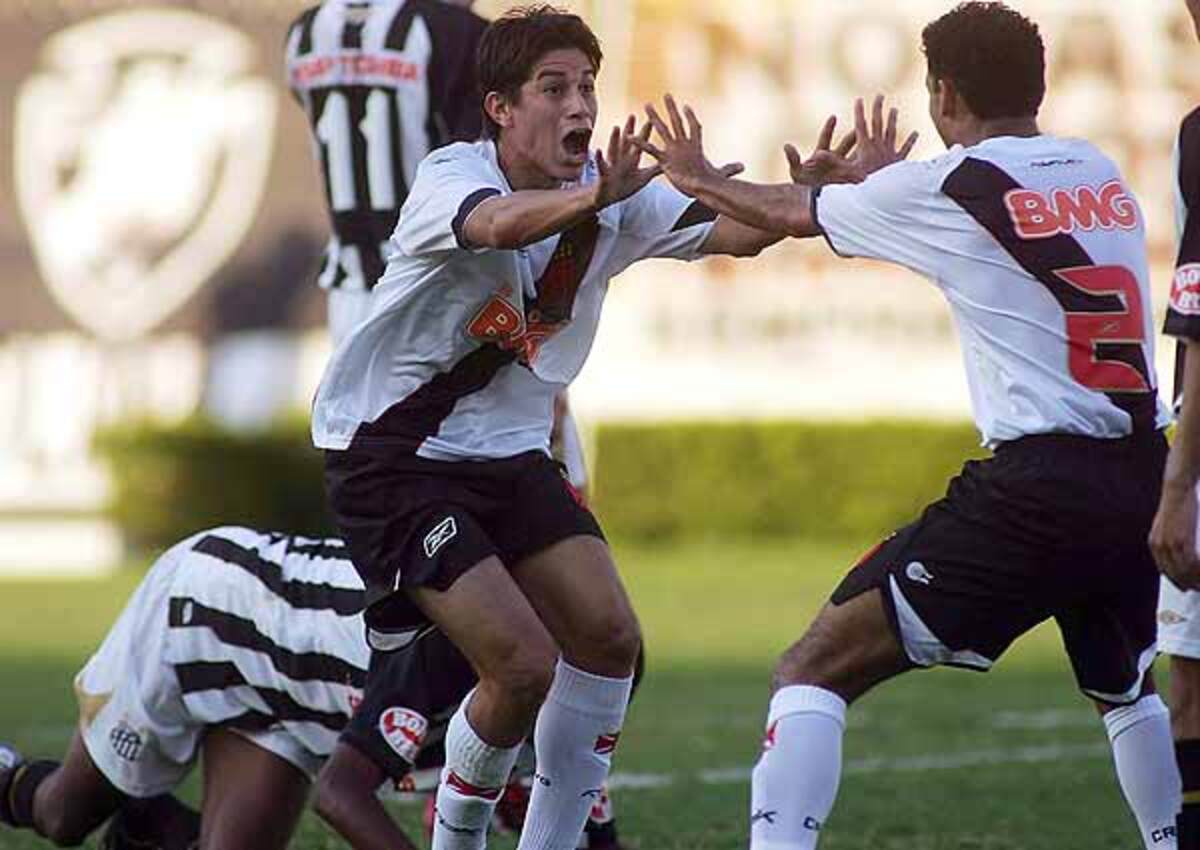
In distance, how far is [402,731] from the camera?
582cm

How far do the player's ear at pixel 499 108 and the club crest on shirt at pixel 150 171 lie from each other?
15945 millimetres

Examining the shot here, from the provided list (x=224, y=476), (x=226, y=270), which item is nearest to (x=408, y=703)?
(x=224, y=476)

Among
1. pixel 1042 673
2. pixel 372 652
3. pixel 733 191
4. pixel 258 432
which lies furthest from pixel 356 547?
pixel 258 432

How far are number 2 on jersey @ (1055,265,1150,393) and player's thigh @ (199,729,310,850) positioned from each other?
2.24 m

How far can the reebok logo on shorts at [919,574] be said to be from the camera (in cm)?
517

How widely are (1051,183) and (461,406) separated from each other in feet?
4.71

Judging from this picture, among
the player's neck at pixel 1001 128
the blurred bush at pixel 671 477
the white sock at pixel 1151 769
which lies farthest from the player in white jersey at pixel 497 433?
the blurred bush at pixel 671 477

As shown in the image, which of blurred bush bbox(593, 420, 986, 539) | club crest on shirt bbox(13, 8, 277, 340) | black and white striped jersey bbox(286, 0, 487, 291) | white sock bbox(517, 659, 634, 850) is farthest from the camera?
club crest on shirt bbox(13, 8, 277, 340)

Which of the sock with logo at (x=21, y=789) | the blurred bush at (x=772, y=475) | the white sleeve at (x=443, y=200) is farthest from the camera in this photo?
the blurred bush at (x=772, y=475)

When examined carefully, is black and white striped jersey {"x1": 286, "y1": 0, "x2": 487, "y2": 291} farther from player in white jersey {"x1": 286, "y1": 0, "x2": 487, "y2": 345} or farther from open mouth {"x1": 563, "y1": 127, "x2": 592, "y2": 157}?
open mouth {"x1": 563, "y1": 127, "x2": 592, "y2": 157}

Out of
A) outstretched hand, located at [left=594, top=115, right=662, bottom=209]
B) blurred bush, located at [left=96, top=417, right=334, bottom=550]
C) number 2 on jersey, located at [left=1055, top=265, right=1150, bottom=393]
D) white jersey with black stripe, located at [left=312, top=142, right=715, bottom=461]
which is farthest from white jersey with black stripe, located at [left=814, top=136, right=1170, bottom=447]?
blurred bush, located at [left=96, top=417, right=334, bottom=550]

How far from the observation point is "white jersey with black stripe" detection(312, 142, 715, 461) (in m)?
5.64

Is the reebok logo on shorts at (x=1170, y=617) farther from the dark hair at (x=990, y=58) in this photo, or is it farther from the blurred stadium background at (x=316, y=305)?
the blurred stadium background at (x=316, y=305)

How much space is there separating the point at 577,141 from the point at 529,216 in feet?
1.60
